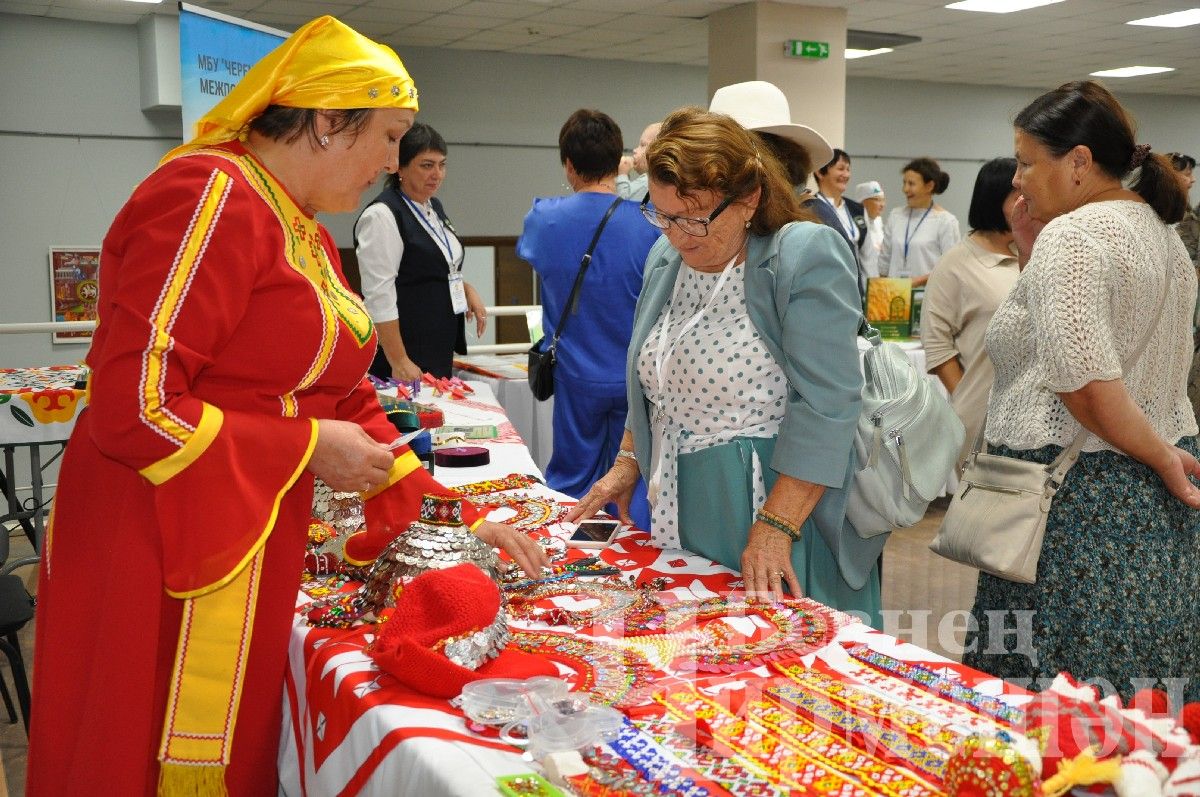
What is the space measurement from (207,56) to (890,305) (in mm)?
3588

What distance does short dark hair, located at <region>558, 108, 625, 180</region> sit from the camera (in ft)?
12.0

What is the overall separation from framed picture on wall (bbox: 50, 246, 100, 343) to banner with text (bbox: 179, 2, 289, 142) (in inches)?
219

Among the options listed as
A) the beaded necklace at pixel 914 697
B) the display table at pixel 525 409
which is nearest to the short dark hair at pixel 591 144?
the display table at pixel 525 409

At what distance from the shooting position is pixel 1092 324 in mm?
1774

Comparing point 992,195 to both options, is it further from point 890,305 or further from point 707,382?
point 890,305

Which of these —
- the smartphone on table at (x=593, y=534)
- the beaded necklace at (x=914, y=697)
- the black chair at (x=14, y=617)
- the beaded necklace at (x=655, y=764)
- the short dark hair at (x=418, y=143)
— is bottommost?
the black chair at (x=14, y=617)

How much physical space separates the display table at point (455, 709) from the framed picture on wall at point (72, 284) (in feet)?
24.8

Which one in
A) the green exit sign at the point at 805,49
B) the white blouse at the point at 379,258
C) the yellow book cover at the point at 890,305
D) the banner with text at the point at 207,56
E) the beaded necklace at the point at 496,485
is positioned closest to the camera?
the beaded necklace at the point at 496,485

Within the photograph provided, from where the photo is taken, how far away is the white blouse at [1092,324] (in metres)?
1.78

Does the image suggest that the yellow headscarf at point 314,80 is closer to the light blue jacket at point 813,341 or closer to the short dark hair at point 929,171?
the light blue jacket at point 813,341

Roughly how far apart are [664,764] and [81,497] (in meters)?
0.82

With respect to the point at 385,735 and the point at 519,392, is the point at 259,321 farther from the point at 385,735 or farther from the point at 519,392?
the point at 519,392

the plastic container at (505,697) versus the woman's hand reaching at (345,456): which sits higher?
the woman's hand reaching at (345,456)

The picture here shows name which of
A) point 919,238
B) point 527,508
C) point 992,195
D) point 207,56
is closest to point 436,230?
point 207,56
